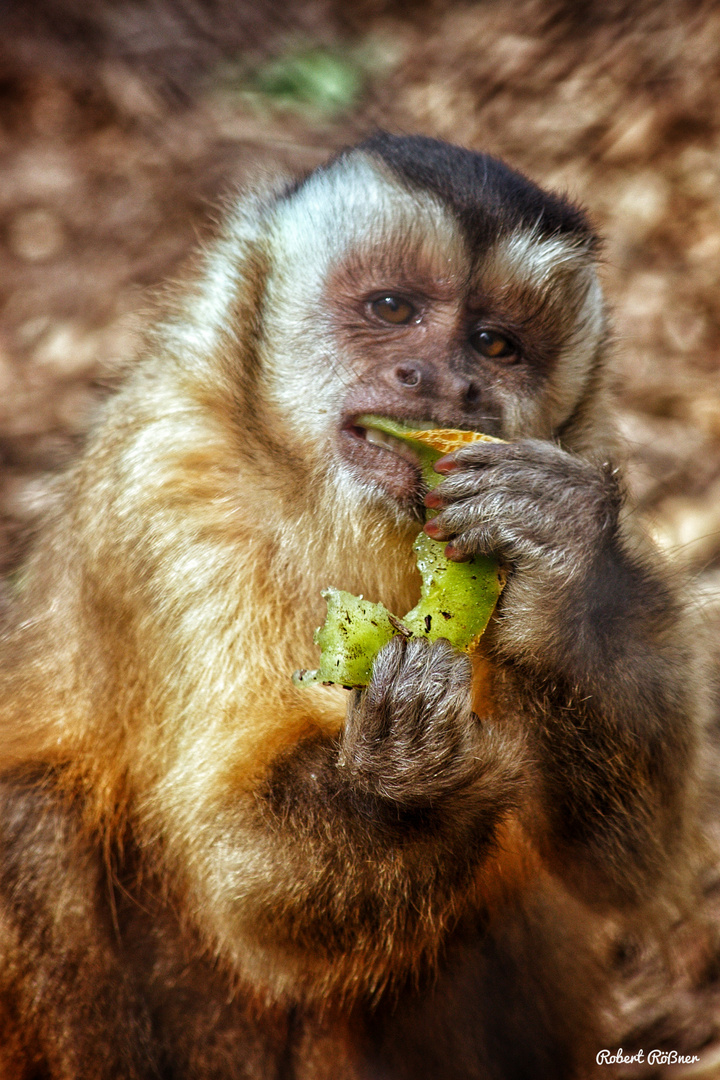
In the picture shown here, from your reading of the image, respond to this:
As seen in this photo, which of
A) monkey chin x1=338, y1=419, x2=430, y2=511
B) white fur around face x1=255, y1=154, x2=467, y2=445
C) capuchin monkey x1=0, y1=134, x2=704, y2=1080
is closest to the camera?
capuchin monkey x1=0, y1=134, x2=704, y2=1080

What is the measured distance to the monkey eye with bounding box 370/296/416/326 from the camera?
11.1 ft

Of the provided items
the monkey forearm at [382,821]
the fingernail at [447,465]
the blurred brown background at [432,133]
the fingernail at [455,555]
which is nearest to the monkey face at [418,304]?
the fingernail at [447,465]

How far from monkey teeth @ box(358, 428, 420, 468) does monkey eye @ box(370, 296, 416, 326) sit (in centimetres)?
45

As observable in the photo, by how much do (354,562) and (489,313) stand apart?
3.24ft

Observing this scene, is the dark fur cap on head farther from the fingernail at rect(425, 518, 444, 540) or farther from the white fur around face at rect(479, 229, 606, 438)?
the fingernail at rect(425, 518, 444, 540)

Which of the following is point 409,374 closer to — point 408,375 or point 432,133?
point 408,375

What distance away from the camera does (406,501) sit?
304 centimetres

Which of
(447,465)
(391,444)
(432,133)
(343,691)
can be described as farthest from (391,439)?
(432,133)

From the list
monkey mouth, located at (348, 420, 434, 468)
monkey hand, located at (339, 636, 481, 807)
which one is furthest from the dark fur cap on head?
monkey hand, located at (339, 636, 481, 807)

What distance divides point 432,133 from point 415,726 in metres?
4.73

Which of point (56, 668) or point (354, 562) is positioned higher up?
point (354, 562)

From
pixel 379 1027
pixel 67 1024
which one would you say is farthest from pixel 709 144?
pixel 67 1024

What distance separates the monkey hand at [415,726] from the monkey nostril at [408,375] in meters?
0.91

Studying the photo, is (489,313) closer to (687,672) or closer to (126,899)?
(687,672)
